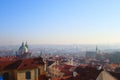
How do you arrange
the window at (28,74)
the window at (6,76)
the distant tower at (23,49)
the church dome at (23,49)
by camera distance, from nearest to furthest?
1. the window at (6,76)
2. the window at (28,74)
3. the church dome at (23,49)
4. the distant tower at (23,49)

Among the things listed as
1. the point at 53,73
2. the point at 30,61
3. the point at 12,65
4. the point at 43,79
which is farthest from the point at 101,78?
the point at 53,73

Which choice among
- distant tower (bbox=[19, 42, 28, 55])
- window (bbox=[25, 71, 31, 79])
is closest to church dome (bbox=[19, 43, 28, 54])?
distant tower (bbox=[19, 42, 28, 55])

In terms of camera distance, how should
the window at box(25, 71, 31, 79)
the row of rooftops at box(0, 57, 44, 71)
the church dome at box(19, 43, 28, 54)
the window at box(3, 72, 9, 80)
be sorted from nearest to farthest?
the window at box(3, 72, 9, 80) < the row of rooftops at box(0, 57, 44, 71) < the window at box(25, 71, 31, 79) < the church dome at box(19, 43, 28, 54)

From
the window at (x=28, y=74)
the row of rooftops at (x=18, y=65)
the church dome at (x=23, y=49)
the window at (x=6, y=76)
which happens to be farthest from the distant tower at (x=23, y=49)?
the window at (x=6, y=76)

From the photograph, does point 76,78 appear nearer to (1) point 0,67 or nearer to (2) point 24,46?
(1) point 0,67

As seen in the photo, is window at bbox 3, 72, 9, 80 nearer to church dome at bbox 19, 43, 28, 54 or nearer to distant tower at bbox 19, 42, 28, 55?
church dome at bbox 19, 43, 28, 54

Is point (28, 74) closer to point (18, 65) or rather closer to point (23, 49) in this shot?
point (18, 65)

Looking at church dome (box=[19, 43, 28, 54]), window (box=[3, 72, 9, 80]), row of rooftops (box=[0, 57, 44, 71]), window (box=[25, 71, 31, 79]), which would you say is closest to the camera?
window (box=[3, 72, 9, 80])

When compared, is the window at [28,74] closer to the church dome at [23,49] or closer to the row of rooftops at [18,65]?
the row of rooftops at [18,65]

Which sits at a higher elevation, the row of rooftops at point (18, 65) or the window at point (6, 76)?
the row of rooftops at point (18, 65)

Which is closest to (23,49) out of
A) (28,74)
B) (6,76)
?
(28,74)

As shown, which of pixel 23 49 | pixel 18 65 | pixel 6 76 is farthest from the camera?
pixel 23 49
